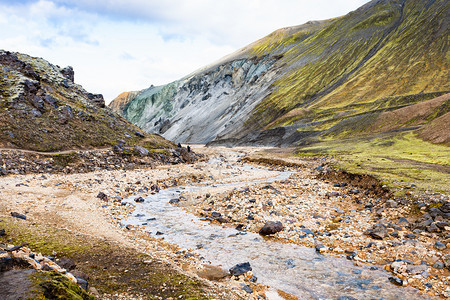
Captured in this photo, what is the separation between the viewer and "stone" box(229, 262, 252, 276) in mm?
11758

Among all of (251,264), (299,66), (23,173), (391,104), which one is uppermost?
(299,66)

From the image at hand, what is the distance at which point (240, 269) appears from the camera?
469 inches

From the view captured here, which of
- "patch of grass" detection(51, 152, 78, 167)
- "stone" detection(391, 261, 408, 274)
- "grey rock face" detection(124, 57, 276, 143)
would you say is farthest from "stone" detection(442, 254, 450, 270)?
"grey rock face" detection(124, 57, 276, 143)

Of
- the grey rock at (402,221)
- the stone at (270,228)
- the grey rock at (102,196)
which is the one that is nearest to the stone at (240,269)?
the stone at (270,228)

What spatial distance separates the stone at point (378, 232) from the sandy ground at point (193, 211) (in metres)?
0.57

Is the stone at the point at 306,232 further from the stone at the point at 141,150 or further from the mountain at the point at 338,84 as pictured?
the mountain at the point at 338,84

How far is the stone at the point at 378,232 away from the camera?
15.4m

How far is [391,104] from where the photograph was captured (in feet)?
319

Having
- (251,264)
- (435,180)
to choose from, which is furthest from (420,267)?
(435,180)

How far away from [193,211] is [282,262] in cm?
1053

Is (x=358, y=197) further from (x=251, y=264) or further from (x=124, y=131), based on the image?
(x=124, y=131)

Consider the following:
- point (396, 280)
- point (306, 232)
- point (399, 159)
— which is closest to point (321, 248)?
point (306, 232)

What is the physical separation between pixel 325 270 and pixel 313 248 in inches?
92.9

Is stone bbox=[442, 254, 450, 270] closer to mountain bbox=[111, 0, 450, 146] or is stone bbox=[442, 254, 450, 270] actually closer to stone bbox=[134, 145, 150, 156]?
stone bbox=[134, 145, 150, 156]
